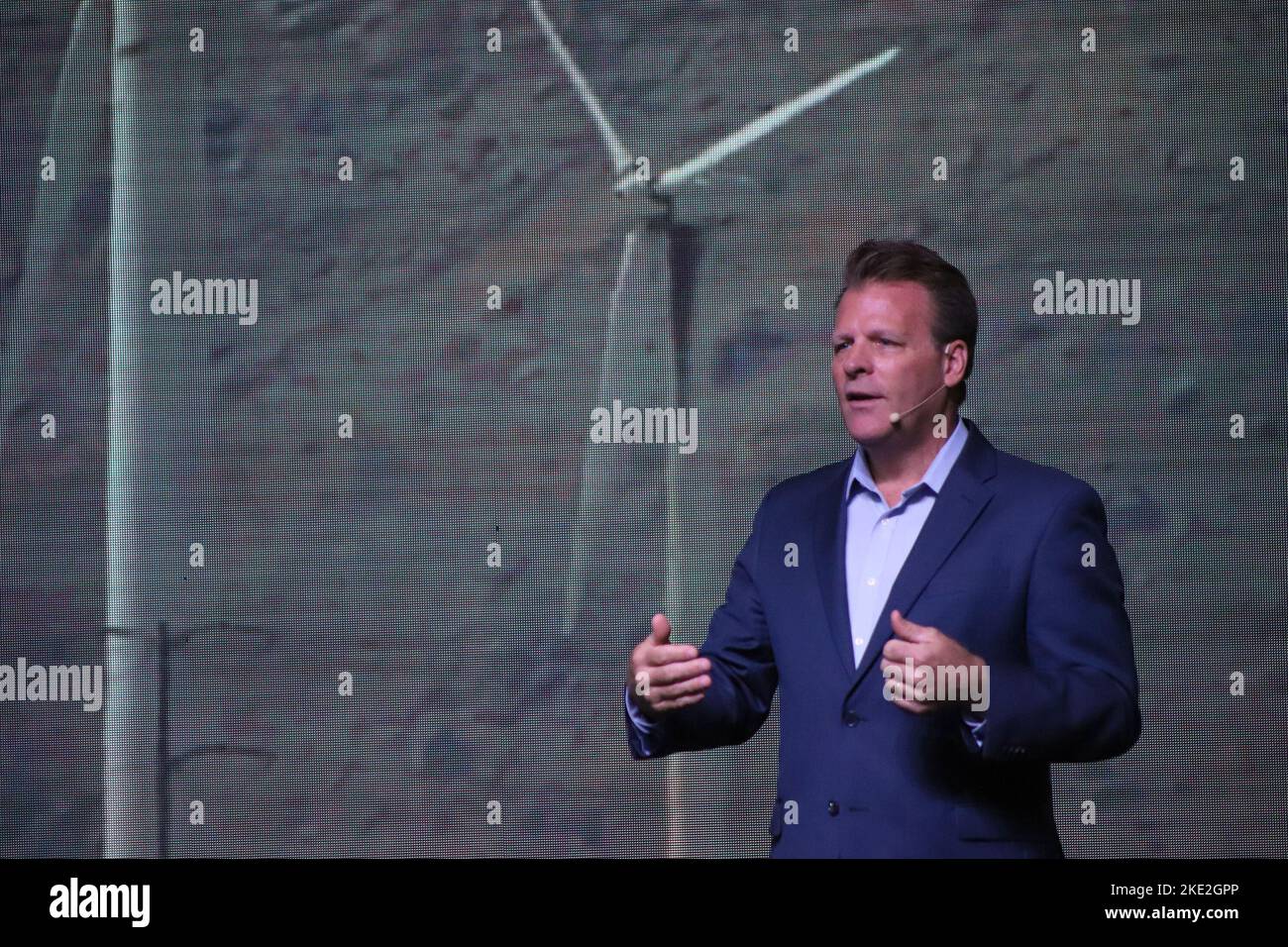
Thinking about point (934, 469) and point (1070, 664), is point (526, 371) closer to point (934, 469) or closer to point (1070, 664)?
point (934, 469)

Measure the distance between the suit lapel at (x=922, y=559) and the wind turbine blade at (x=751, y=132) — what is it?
51.7 inches

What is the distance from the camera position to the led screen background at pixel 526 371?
171 inches

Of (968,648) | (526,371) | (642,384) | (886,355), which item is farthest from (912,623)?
(526,371)

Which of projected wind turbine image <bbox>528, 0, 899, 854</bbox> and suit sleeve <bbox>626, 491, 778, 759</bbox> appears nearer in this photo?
suit sleeve <bbox>626, 491, 778, 759</bbox>

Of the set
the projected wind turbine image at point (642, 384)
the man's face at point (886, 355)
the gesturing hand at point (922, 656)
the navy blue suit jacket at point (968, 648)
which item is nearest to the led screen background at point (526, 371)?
the projected wind turbine image at point (642, 384)

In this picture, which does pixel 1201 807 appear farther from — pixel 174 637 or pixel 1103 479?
pixel 174 637

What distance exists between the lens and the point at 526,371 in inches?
179

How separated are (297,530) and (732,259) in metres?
1.41

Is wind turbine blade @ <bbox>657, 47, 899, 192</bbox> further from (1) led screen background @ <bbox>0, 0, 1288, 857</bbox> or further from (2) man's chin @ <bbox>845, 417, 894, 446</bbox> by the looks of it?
(2) man's chin @ <bbox>845, 417, 894, 446</bbox>

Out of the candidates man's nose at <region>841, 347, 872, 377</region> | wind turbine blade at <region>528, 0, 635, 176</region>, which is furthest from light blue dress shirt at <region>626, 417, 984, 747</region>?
wind turbine blade at <region>528, 0, 635, 176</region>

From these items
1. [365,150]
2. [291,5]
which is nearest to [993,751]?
[365,150]

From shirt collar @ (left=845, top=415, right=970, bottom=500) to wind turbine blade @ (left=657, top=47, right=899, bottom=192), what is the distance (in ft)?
3.73

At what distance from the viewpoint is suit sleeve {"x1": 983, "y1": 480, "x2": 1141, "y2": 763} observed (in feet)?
10.5

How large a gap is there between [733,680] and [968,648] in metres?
0.53
